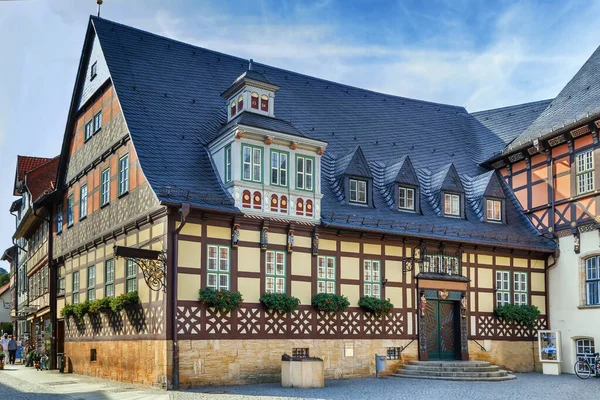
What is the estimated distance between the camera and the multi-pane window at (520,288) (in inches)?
1016

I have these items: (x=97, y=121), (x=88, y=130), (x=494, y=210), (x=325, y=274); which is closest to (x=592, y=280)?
(x=494, y=210)

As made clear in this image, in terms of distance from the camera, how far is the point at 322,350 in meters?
21.5

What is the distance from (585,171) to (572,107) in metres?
2.93

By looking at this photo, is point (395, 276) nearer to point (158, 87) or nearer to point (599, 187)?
point (599, 187)

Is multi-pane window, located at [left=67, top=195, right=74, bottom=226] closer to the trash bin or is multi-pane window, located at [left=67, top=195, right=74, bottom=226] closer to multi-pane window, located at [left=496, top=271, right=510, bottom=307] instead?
the trash bin

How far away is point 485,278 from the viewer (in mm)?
25188

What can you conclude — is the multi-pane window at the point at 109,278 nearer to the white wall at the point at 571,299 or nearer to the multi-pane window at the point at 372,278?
the multi-pane window at the point at 372,278

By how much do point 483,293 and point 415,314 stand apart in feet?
9.33

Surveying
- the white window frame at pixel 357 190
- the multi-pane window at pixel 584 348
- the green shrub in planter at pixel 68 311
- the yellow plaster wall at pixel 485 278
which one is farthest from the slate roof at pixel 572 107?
the green shrub in planter at pixel 68 311

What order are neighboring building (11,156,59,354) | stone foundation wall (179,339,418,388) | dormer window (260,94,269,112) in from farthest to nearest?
neighboring building (11,156,59,354), dormer window (260,94,269,112), stone foundation wall (179,339,418,388)

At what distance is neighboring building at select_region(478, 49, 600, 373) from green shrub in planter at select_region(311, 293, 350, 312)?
26.8 ft

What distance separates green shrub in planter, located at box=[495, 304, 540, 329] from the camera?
82.2ft

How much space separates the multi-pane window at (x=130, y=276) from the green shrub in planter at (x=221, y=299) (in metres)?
2.63

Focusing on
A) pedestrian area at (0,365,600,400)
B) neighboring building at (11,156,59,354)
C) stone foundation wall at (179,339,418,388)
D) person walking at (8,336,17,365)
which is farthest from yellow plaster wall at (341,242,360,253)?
person walking at (8,336,17,365)
